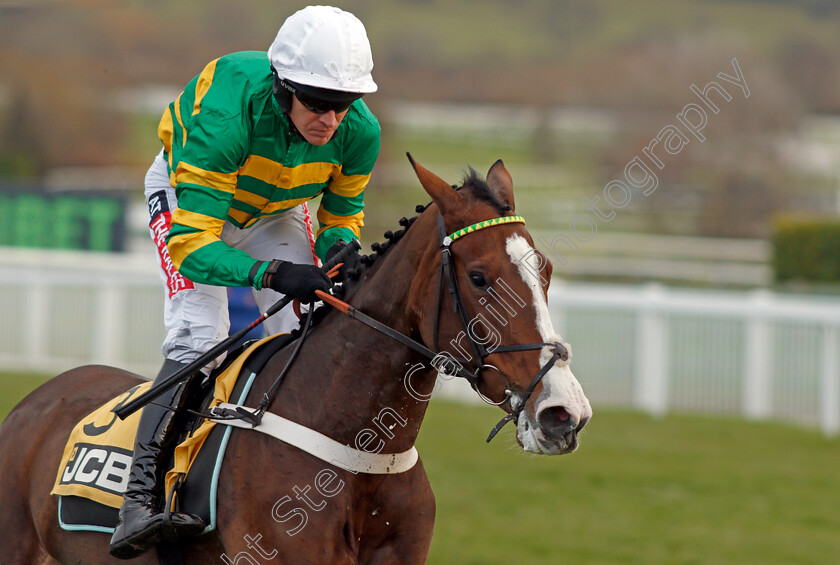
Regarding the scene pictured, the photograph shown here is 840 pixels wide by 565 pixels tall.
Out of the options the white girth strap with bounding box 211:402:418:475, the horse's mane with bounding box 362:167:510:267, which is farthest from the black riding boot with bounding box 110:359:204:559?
the horse's mane with bounding box 362:167:510:267

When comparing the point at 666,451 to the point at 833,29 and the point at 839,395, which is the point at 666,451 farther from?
the point at 833,29

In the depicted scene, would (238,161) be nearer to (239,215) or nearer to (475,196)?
(239,215)

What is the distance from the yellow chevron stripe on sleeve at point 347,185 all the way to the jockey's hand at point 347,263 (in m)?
0.18

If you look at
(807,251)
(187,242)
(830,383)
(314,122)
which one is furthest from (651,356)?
(187,242)

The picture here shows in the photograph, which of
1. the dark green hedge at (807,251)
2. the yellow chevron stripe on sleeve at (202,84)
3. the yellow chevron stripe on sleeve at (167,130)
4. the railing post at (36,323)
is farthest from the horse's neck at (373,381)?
the dark green hedge at (807,251)

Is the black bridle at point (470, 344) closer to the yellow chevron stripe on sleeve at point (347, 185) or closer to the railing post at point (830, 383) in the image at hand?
the yellow chevron stripe on sleeve at point (347, 185)

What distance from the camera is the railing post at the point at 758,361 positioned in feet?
28.3

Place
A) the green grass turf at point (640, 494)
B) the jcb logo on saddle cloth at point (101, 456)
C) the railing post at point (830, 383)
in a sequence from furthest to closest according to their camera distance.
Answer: the railing post at point (830, 383), the green grass turf at point (640, 494), the jcb logo on saddle cloth at point (101, 456)

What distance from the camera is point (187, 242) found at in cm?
281

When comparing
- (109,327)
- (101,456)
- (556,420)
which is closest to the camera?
(556,420)

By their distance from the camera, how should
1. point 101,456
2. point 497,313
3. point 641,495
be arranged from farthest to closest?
point 641,495 → point 101,456 → point 497,313

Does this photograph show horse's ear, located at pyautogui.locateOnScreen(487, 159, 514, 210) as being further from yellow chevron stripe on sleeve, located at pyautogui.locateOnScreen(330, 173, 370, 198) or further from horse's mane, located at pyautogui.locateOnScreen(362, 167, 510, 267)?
yellow chevron stripe on sleeve, located at pyautogui.locateOnScreen(330, 173, 370, 198)

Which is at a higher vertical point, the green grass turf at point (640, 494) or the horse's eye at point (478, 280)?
the horse's eye at point (478, 280)

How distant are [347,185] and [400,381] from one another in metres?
0.81
